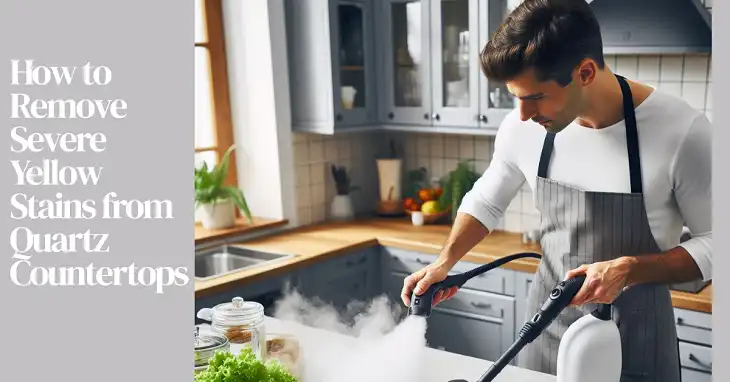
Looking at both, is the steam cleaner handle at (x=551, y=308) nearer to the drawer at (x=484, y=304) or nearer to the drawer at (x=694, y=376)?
the drawer at (x=694, y=376)

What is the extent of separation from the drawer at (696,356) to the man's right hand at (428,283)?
126cm

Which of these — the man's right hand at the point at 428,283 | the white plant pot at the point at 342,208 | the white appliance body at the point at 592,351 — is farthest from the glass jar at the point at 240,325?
the white plant pot at the point at 342,208

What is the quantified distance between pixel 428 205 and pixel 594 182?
1809 millimetres

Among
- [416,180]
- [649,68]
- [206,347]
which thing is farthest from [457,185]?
[206,347]

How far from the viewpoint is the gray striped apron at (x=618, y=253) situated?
192 centimetres

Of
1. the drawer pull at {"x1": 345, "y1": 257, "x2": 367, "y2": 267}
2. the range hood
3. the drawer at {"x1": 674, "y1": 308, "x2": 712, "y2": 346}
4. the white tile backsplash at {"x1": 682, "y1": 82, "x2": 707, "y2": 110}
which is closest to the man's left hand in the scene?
the drawer at {"x1": 674, "y1": 308, "x2": 712, "y2": 346}

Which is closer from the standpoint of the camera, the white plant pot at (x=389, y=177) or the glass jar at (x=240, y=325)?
the glass jar at (x=240, y=325)

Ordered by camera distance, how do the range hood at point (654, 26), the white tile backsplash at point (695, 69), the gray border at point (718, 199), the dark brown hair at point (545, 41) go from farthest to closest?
1. the white tile backsplash at point (695, 69)
2. the range hood at point (654, 26)
3. the dark brown hair at point (545, 41)
4. the gray border at point (718, 199)

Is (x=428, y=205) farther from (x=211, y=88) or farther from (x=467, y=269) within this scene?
(x=211, y=88)

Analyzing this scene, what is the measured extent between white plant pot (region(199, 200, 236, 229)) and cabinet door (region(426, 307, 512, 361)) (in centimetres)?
101

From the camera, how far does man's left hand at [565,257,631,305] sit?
148 centimetres

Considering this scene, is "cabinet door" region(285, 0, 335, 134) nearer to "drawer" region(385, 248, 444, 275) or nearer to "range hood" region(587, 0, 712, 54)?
"drawer" region(385, 248, 444, 275)

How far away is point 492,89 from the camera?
3.34 meters
